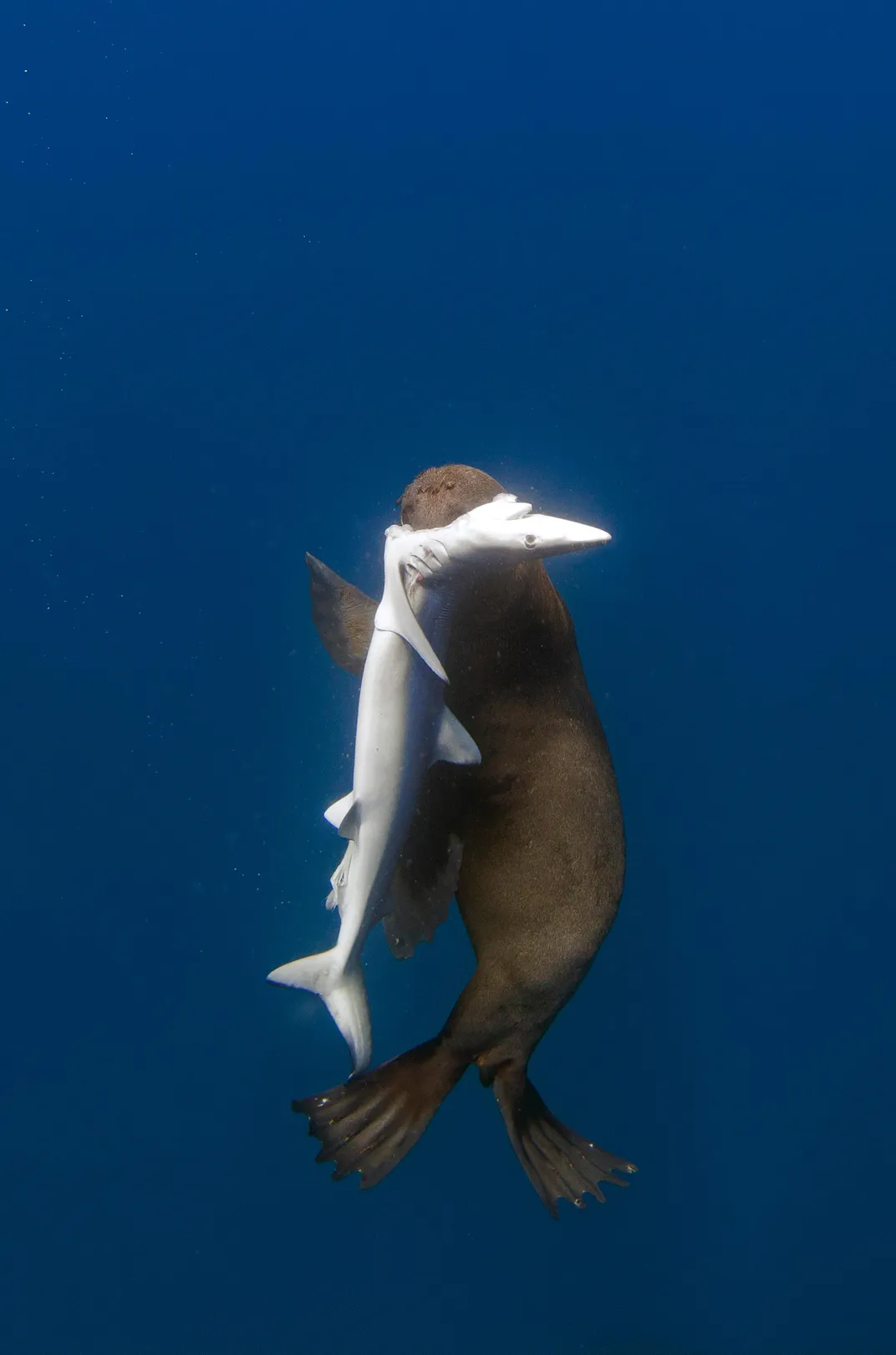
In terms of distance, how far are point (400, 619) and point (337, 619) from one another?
93cm

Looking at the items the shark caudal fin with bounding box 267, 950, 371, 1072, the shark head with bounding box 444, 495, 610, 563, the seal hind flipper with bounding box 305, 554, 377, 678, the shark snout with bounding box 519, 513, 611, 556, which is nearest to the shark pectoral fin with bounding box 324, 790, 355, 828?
the shark caudal fin with bounding box 267, 950, 371, 1072

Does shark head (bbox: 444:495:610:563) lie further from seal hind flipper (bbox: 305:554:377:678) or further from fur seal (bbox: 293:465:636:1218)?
seal hind flipper (bbox: 305:554:377:678)

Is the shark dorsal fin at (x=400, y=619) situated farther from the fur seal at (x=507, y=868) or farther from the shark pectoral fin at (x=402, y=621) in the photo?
the fur seal at (x=507, y=868)

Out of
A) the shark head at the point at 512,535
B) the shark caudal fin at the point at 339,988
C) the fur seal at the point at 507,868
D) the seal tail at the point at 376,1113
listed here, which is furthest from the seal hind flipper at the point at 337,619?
the seal tail at the point at 376,1113

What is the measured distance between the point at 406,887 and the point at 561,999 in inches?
26.2

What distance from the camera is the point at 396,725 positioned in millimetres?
3119

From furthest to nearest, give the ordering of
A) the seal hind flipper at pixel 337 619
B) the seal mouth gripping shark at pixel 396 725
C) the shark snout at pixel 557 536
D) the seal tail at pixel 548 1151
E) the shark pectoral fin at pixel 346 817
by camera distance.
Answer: the seal hind flipper at pixel 337 619, the seal tail at pixel 548 1151, the shark pectoral fin at pixel 346 817, the seal mouth gripping shark at pixel 396 725, the shark snout at pixel 557 536

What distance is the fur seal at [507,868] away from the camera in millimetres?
3328

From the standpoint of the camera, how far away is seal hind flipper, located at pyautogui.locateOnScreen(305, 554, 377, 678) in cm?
393

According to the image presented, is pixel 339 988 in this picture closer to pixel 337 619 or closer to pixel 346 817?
pixel 346 817

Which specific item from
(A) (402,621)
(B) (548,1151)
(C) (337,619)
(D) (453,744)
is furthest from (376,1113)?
(C) (337,619)

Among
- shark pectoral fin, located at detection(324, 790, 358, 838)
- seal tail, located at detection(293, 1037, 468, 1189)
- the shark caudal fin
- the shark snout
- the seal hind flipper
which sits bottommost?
seal tail, located at detection(293, 1037, 468, 1189)

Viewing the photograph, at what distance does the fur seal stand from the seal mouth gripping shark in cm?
20

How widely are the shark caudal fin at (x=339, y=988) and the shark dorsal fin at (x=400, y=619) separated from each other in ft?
3.38
